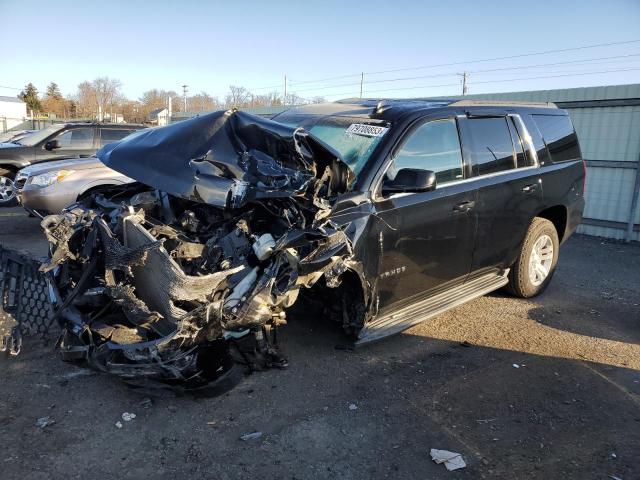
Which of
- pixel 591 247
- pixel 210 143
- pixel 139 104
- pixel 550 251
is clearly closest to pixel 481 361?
pixel 550 251

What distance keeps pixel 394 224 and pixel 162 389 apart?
2008 mm

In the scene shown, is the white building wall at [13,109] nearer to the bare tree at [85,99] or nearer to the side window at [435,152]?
the bare tree at [85,99]

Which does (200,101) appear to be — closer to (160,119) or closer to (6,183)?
(160,119)

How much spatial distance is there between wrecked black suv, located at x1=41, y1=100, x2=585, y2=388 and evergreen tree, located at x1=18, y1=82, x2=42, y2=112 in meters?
69.9

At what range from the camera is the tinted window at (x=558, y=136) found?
5.36 m

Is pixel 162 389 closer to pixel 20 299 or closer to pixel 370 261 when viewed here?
pixel 20 299

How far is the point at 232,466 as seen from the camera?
8.94 ft

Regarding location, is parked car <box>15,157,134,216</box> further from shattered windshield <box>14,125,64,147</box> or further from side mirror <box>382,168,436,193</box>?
side mirror <box>382,168,436,193</box>

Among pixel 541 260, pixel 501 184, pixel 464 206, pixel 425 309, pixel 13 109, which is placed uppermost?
pixel 13 109

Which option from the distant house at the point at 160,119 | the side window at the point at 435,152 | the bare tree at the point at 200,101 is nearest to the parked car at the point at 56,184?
the side window at the point at 435,152

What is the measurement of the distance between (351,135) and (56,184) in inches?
207

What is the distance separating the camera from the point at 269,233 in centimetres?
334

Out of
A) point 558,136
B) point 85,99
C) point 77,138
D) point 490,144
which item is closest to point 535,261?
point 558,136

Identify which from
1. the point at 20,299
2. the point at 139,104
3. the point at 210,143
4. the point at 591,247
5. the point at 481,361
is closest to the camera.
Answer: the point at 210,143
